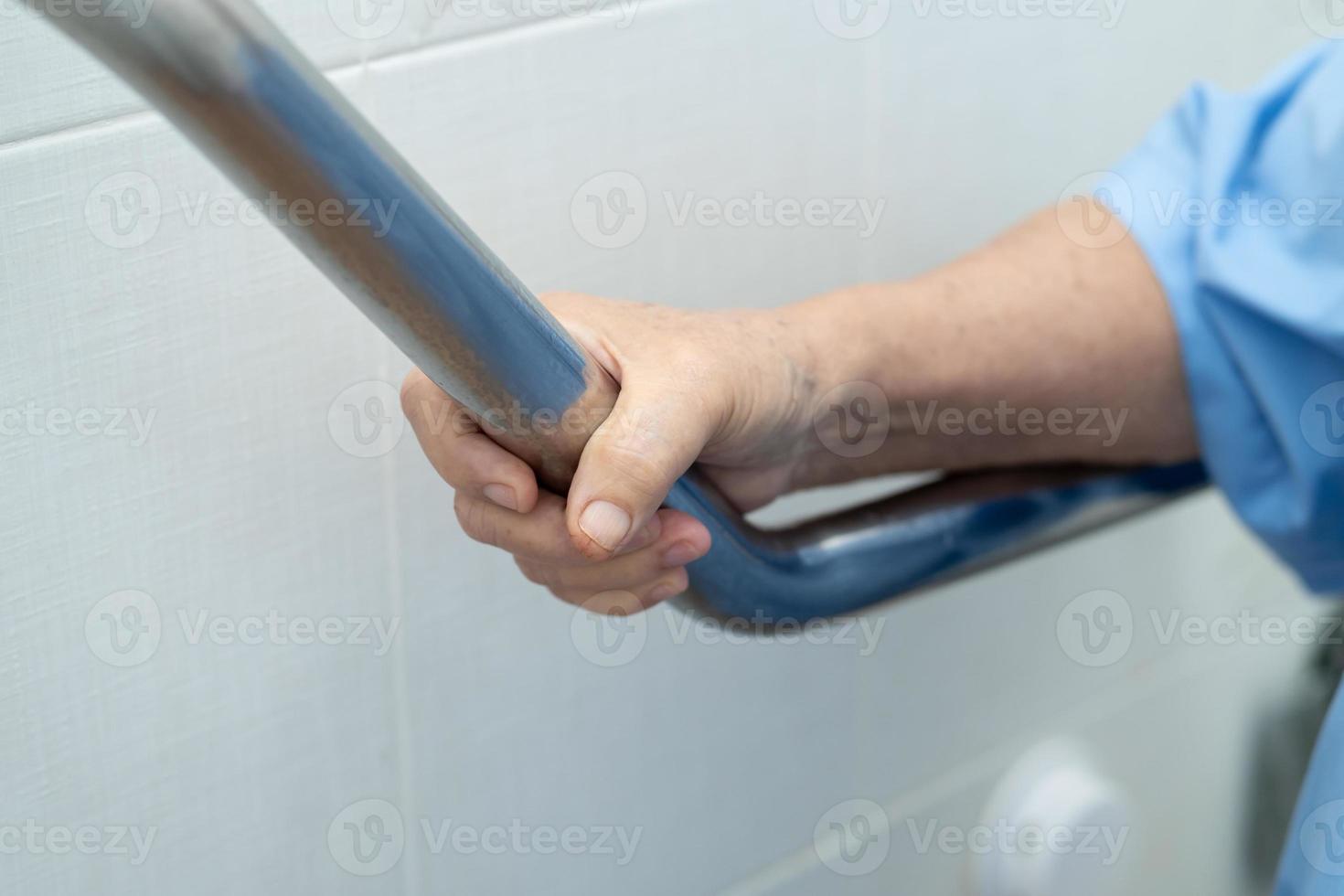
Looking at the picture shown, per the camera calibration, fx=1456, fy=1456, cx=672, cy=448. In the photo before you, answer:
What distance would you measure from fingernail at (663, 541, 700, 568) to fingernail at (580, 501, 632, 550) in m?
Answer: 0.04

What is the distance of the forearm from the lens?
49 cm

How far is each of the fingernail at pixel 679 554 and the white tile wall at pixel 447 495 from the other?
0.13m

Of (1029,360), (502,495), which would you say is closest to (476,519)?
(502,495)

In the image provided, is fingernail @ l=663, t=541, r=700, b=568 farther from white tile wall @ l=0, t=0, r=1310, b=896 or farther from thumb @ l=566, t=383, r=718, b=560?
white tile wall @ l=0, t=0, r=1310, b=896

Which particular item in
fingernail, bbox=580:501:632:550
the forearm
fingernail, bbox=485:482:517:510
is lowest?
the forearm

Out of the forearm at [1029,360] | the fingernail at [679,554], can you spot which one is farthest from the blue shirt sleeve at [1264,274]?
the fingernail at [679,554]

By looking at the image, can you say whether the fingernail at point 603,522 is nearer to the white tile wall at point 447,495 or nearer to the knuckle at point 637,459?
the knuckle at point 637,459

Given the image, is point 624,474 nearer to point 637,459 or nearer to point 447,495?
point 637,459

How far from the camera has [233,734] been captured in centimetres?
46

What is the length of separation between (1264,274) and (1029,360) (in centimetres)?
8

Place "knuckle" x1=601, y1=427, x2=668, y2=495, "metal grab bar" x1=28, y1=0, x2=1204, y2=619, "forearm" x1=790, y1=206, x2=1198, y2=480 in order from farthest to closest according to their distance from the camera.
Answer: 1. "forearm" x1=790, y1=206, x2=1198, y2=480
2. "knuckle" x1=601, y1=427, x2=668, y2=495
3. "metal grab bar" x1=28, y1=0, x2=1204, y2=619

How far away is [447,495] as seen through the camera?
1.59 ft

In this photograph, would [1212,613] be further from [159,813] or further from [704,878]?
[159,813]

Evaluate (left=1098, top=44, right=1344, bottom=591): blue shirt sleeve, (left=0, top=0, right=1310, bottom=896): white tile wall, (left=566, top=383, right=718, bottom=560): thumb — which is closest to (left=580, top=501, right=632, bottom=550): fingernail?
(left=566, top=383, right=718, bottom=560): thumb
